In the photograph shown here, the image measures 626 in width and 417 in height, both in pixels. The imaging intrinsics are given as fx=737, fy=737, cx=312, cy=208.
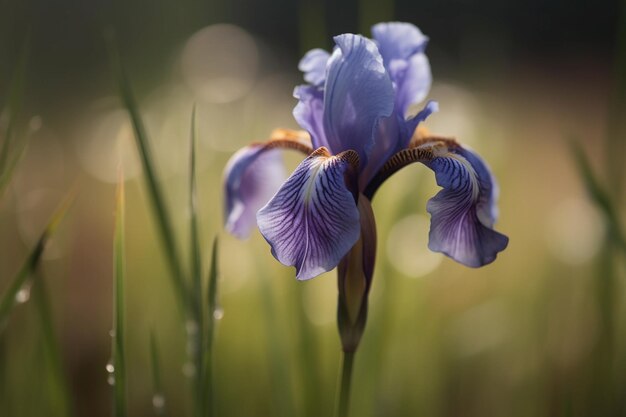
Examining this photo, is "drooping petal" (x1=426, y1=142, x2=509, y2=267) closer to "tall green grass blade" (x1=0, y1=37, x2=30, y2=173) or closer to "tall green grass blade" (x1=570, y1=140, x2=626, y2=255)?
"tall green grass blade" (x1=570, y1=140, x2=626, y2=255)

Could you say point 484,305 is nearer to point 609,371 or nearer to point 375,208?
point 375,208

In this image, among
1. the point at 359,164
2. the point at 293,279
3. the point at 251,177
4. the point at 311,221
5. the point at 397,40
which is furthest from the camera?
the point at 293,279

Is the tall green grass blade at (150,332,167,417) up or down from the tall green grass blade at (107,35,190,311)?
down

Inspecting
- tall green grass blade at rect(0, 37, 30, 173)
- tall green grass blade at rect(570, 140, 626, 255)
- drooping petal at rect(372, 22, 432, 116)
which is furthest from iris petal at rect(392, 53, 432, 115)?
tall green grass blade at rect(0, 37, 30, 173)

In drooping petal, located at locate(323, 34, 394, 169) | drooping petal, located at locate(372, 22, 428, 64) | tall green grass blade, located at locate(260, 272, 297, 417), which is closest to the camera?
drooping petal, located at locate(323, 34, 394, 169)

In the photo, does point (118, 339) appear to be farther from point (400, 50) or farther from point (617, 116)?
point (617, 116)

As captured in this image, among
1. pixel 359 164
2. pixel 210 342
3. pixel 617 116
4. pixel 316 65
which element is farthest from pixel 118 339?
pixel 617 116

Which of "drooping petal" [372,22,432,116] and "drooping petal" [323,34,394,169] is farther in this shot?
"drooping petal" [372,22,432,116]
